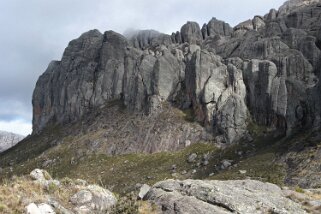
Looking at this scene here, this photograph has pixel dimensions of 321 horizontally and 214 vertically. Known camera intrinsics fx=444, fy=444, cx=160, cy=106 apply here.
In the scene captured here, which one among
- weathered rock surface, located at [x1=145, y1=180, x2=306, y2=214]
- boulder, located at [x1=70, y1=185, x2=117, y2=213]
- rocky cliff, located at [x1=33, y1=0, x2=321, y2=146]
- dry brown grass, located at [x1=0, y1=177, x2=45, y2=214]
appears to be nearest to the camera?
dry brown grass, located at [x1=0, y1=177, x2=45, y2=214]

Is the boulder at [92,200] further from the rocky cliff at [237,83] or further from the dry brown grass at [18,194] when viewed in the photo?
the rocky cliff at [237,83]

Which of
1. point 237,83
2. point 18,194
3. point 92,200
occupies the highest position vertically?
point 237,83

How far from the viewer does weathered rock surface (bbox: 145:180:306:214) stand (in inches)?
885

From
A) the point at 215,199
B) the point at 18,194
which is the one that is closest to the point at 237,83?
the point at 215,199

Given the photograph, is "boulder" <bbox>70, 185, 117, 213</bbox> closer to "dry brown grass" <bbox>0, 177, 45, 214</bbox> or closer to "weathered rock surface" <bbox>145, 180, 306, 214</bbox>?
"dry brown grass" <bbox>0, 177, 45, 214</bbox>

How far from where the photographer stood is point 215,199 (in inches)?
912

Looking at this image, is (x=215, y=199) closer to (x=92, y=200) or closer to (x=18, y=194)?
(x=92, y=200)

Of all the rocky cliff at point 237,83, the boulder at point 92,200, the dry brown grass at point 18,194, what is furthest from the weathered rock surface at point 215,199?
the rocky cliff at point 237,83

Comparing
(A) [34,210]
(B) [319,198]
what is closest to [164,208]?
(A) [34,210]

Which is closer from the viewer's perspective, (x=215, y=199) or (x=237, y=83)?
(x=215, y=199)

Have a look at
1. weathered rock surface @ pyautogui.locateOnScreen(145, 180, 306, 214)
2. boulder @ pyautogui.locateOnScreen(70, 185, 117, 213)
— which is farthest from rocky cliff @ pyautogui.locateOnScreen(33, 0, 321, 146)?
boulder @ pyautogui.locateOnScreen(70, 185, 117, 213)

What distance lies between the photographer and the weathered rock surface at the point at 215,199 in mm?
22469

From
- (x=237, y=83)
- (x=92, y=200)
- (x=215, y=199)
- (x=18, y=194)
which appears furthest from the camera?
(x=237, y=83)

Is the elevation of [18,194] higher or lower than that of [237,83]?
lower
